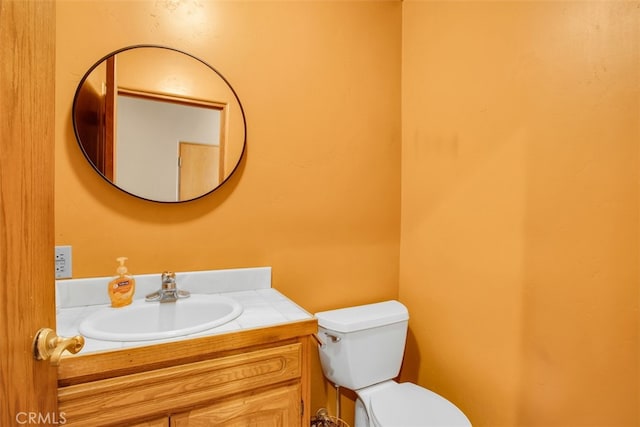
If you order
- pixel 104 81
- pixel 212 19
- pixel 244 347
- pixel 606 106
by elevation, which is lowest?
pixel 244 347

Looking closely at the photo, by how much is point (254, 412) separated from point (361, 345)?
23.0 inches

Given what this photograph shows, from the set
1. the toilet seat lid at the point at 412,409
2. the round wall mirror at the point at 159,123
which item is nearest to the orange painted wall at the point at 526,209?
the toilet seat lid at the point at 412,409

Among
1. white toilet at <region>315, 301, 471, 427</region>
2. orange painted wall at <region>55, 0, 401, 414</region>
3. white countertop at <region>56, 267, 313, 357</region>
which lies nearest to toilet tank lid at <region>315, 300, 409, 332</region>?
white toilet at <region>315, 301, 471, 427</region>

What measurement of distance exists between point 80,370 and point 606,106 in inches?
64.1

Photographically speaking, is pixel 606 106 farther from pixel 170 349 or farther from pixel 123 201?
pixel 123 201

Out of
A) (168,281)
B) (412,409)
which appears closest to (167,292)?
(168,281)

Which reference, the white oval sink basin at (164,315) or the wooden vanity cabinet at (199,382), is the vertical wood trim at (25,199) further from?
the white oval sink basin at (164,315)

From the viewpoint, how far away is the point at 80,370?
725mm

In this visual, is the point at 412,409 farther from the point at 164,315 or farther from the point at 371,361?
the point at 164,315

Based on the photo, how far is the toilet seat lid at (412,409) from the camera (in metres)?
1.17

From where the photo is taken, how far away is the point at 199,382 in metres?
0.85

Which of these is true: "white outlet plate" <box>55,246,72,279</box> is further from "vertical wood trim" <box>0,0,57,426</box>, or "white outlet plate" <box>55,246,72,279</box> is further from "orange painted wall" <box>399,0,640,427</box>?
"orange painted wall" <box>399,0,640,427</box>

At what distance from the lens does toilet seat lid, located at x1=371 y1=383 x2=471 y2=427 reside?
117 centimetres

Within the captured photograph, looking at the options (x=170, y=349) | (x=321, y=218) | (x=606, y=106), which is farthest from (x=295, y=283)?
(x=606, y=106)
